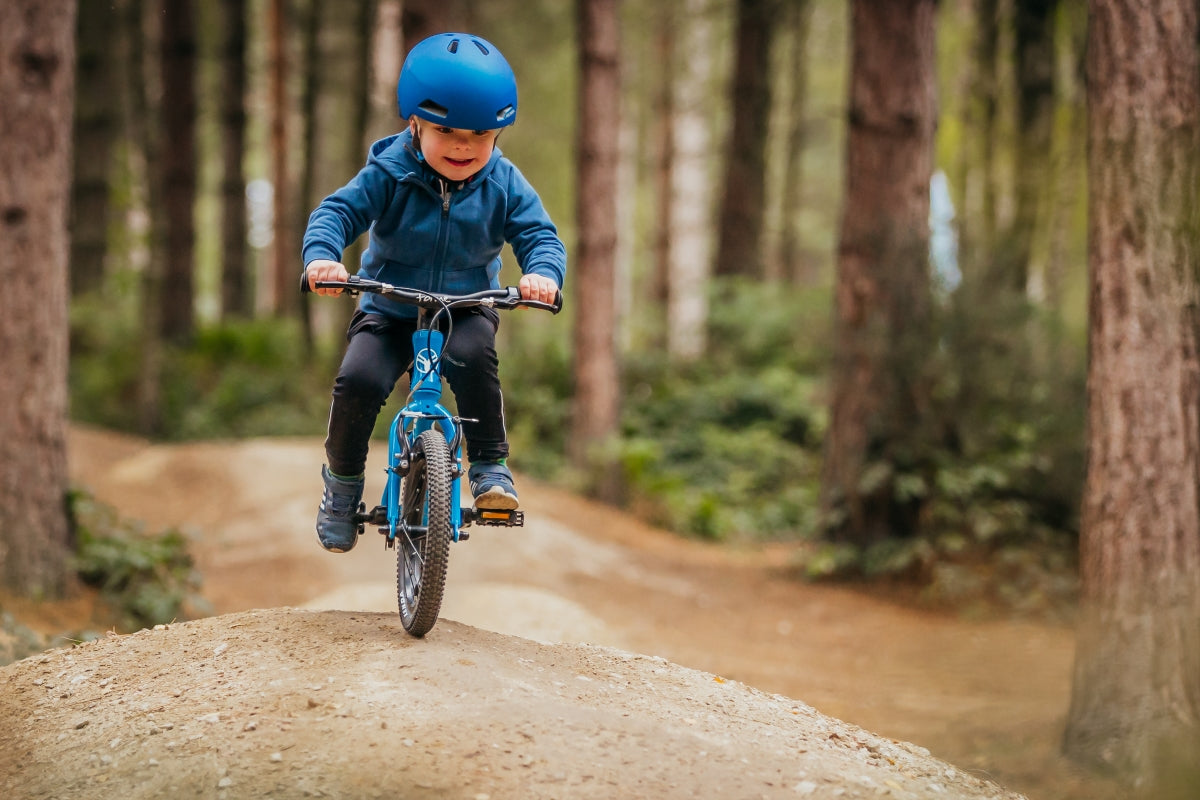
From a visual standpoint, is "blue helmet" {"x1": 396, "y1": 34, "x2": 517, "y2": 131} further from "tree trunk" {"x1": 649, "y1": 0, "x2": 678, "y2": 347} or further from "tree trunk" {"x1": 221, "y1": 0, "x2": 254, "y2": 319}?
"tree trunk" {"x1": 221, "y1": 0, "x2": 254, "y2": 319}

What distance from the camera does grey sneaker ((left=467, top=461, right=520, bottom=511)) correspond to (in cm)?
485

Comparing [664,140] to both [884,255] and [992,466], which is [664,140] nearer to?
[884,255]

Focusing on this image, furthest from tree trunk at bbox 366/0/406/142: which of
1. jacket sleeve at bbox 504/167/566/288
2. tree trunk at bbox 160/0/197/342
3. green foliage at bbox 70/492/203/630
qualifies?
jacket sleeve at bbox 504/167/566/288

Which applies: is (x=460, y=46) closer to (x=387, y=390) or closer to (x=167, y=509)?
(x=387, y=390)

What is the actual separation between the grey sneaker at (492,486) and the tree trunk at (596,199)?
968 centimetres

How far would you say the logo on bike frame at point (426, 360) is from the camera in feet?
16.0

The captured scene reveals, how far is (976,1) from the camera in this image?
20828 mm

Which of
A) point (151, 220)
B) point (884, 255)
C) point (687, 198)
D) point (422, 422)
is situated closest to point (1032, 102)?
point (687, 198)

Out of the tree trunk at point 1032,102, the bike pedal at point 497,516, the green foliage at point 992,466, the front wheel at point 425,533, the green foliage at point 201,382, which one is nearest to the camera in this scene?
the front wheel at point 425,533

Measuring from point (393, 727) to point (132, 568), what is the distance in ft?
16.2

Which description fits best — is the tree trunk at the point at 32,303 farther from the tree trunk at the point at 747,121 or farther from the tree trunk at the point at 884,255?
the tree trunk at the point at 747,121

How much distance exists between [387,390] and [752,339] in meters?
14.4

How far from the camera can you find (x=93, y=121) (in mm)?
20000

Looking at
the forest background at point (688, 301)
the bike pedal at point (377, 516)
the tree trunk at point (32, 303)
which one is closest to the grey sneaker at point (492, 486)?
the bike pedal at point (377, 516)
